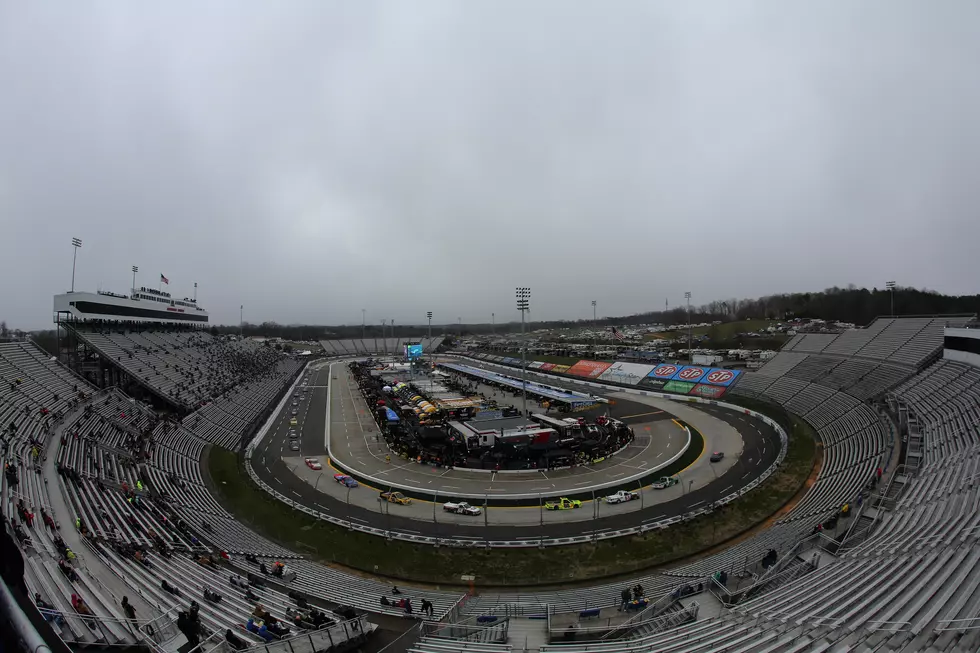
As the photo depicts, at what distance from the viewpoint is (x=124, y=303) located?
48.9 m

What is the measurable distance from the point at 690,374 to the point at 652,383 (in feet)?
16.2

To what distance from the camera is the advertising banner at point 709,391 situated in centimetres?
5010

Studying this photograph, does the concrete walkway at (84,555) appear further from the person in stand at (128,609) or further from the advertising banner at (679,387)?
the advertising banner at (679,387)

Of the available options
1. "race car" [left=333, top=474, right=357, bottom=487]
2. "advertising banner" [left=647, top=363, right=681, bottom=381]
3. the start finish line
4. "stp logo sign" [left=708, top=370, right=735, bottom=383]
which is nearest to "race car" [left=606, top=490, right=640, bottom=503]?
"race car" [left=333, top=474, right=357, bottom=487]

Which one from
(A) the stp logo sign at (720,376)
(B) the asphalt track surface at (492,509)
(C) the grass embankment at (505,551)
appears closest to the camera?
(C) the grass embankment at (505,551)

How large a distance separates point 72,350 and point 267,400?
1775 cm

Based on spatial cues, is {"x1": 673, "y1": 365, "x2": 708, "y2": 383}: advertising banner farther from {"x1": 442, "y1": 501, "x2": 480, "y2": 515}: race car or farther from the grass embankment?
{"x1": 442, "y1": 501, "x2": 480, "y2": 515}: race car

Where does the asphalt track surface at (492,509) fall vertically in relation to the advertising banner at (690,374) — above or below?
below

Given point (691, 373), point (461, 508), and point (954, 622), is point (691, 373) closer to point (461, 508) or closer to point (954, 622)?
point (461, 508)

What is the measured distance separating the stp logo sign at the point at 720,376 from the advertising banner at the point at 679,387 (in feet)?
7.75

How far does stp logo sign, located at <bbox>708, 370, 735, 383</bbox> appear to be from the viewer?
52031 millimetres

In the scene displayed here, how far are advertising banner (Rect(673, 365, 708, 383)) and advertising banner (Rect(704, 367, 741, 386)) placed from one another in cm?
83

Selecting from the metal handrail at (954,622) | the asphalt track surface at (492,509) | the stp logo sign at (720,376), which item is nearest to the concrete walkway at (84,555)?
the asphalt track surface at (492,509)

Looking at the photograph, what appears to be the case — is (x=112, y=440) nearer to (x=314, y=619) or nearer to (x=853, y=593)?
(x=314, y=619)
